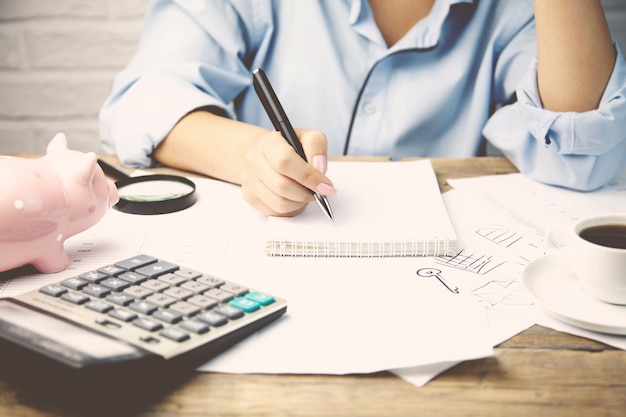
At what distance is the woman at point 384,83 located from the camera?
806 mm

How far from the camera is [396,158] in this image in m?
1.04

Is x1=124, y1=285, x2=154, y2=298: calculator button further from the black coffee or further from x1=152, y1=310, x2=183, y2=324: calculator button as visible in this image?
the black coffee

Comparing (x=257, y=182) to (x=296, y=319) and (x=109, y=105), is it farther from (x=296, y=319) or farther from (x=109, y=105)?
(x=109, y=105)

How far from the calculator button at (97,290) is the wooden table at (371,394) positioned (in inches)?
2.7

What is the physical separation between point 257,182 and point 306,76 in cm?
41

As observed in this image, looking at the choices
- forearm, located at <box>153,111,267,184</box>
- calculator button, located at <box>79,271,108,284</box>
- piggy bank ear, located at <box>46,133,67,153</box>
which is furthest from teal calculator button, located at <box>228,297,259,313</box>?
forearm, located at <box>153,111,267,184</box>

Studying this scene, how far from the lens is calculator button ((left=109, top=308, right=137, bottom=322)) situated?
0.41 metres

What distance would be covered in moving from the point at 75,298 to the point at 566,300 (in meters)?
0.37

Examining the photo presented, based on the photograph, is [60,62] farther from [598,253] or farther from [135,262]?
[598,253]

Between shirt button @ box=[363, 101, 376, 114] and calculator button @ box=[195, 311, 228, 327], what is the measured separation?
2.16 feet

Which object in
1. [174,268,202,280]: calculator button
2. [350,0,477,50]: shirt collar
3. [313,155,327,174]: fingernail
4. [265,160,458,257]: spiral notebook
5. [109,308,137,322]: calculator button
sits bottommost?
[265,160,458,257]: spiral notebook

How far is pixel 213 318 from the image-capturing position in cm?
42

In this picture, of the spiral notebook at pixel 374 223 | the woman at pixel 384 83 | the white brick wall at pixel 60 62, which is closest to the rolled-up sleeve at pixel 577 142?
the woman at pixel 384 83

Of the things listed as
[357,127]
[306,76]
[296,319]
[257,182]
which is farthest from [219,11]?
[296,319]
